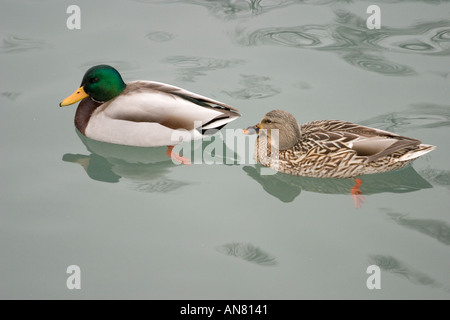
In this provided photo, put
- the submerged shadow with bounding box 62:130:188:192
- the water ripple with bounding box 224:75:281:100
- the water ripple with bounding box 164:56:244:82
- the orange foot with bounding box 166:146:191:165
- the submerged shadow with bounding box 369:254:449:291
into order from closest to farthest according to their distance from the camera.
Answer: the submerged shadow with bounding box 369:254:449:291
the submerged shadow with bounding box 62:130:188:192
the orange foot with bounding box 166:146:191:165
the water ripple with bounding box 224:75:281:100
the water ripple with bounding box 164:56:244:82

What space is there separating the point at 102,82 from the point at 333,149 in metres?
2.68

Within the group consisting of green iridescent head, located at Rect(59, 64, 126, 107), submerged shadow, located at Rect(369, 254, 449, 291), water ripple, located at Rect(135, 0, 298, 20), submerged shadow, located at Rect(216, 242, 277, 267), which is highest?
water ripple, located at Rect(135, 0, 298, 20)

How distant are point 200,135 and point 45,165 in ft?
5.67

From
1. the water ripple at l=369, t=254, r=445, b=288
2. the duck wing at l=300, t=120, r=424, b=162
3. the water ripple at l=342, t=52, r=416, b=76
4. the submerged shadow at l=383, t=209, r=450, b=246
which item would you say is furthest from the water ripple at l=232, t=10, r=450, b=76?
the water ripple at l=369, t=254, r=445, b=288

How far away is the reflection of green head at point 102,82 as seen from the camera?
7500 millimetres

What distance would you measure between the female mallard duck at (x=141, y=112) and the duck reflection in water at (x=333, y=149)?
2.49ft

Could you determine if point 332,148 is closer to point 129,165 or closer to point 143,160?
point 143,160

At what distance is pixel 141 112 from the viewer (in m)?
7.41

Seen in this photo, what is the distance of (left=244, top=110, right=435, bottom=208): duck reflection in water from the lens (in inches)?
263

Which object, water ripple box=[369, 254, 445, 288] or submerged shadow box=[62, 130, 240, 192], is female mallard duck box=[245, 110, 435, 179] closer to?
submerged shadow box=[62, 130, 240, 192]

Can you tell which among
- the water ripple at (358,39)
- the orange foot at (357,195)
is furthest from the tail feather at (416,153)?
the water ripple at (358,39)

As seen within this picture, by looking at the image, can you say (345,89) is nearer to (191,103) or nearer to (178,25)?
(191,103)

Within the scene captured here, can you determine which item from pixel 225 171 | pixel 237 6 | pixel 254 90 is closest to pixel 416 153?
pixel 225 171

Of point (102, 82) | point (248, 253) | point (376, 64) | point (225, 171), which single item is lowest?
point (248, 253)
